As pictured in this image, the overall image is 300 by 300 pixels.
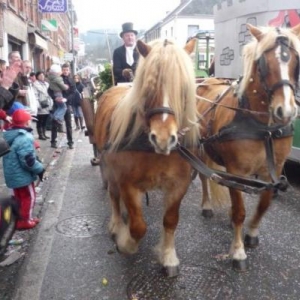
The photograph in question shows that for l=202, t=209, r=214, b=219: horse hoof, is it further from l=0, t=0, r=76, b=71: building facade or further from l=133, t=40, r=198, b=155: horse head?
l=0, t=0, r=76, b=71: building facade

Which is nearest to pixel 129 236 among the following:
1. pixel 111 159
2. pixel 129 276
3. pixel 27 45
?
pixel 129 276

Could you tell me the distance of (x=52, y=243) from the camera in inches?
173

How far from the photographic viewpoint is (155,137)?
9.24 ft

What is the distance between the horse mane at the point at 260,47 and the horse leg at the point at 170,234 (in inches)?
44.6

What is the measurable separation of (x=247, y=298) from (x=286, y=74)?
1801 millimetres

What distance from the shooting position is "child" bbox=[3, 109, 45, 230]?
4605 mm

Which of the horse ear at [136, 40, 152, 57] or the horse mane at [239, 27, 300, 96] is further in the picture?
the horse mane at [239, 27, 300, 96]

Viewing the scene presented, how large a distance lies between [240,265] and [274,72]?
177cm

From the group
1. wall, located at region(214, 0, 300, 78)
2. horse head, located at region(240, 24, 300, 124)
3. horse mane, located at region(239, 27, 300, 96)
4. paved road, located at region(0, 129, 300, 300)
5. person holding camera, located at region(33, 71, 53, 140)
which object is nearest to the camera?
horse head, located at region(240, 24, 300, 124)

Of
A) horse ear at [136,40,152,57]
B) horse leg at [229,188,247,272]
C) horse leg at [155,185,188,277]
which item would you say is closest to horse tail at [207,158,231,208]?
horse leg at [229,188,247,272]

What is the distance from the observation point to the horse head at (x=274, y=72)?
10.0 feet

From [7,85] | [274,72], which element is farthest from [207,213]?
[7,85]

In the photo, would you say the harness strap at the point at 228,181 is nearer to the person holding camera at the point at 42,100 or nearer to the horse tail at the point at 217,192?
the horse tail at the point at 217,192

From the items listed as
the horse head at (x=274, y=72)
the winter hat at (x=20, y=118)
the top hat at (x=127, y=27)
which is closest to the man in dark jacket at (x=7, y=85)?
the winter hat at (x=20, y=118)
